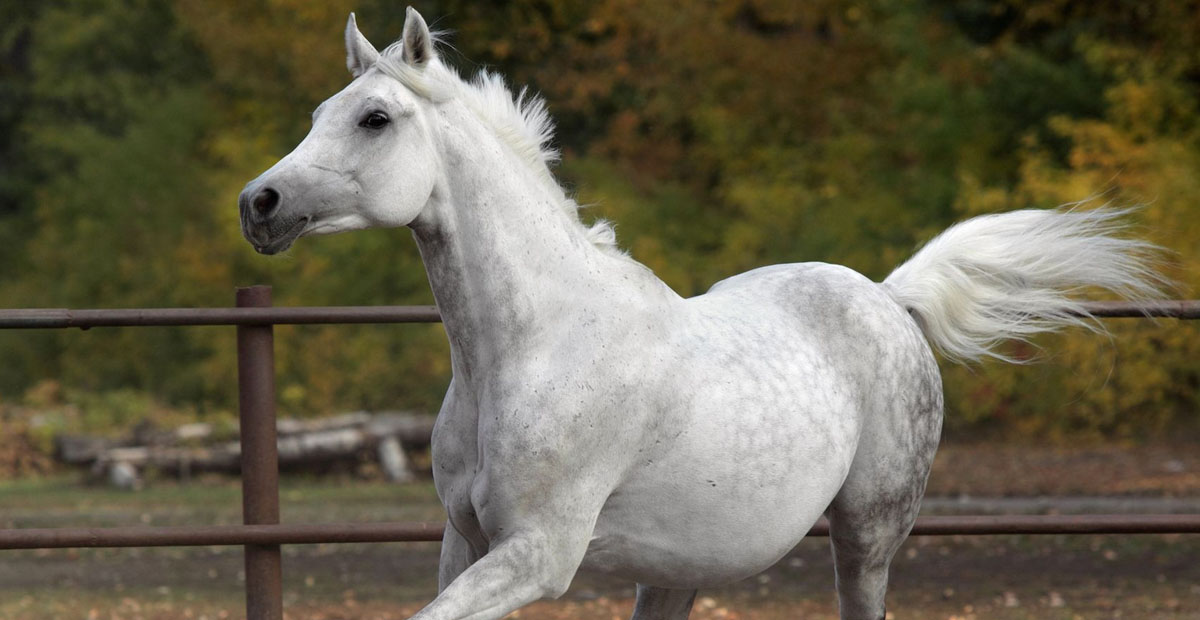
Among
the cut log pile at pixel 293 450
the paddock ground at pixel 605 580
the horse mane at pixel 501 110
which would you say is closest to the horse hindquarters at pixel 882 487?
the horse mane at pixel 501 110

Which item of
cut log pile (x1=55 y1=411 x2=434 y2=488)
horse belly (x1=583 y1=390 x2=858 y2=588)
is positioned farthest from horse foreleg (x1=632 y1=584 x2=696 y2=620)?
cut log pile (x1=55 y1=411 x2=434 y2=488)

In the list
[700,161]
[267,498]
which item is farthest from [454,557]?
[700,161]

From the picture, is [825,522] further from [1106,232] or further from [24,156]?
[24,156]

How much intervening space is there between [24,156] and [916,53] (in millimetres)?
17250

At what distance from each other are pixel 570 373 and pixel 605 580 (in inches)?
149

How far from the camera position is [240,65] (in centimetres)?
1817

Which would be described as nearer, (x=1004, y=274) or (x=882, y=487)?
(x=882, y=487)

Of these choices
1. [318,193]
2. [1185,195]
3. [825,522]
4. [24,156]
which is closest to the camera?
[318,193]

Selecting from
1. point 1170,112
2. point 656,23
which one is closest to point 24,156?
point 656,23

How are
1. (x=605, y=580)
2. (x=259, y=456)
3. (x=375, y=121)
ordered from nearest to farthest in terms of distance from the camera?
1. (x=375, y=121)
2. (x=259, y=456)
3. (x=605, y=580)

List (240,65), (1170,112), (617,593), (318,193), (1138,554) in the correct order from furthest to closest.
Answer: (240,65), (1170,112), (1138,554), (617,593), (318,193)

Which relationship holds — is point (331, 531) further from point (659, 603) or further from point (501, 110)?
point (501, 110)

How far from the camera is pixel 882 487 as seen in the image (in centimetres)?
347

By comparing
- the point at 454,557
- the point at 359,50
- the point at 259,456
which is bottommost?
the point at 259,456
